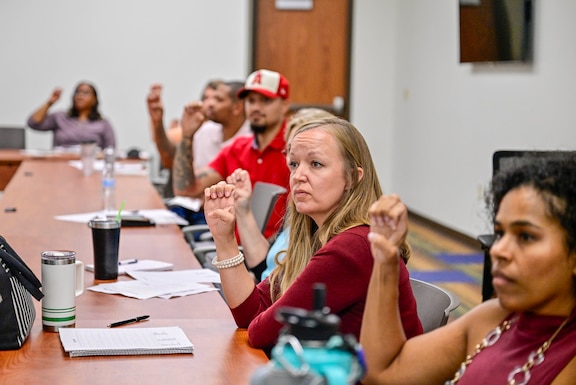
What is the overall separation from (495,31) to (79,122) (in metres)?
4.03

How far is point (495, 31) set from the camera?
5.82 m

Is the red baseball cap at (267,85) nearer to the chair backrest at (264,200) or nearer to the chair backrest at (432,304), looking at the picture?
the chair backrest at (264,200)

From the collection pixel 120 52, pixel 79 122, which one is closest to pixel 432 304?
pixel 79 122

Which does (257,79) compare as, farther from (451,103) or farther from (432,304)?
(451,103)

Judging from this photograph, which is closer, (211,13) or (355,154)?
(355,154)

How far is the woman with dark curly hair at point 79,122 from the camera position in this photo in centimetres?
790

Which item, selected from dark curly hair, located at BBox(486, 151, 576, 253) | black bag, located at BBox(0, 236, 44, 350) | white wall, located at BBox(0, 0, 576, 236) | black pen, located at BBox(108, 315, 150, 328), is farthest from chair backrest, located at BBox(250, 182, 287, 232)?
white wall, located at BBox(0, 0, 576, 236)

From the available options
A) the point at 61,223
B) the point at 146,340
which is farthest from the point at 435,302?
the point at 61,223

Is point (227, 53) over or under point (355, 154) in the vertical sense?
over

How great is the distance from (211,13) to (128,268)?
691cm

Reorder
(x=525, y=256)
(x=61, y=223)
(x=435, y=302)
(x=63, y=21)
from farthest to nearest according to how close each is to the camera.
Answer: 1. (x=63, y=21)
2. (x=61, y=223)
3. (x=435, y=302)
4. (x=525, y=256)

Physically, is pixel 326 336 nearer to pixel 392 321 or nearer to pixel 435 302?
pixel 392 321

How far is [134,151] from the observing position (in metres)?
7.10

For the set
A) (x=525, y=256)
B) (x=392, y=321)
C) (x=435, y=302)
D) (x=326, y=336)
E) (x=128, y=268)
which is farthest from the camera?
(x=128, y=268)
